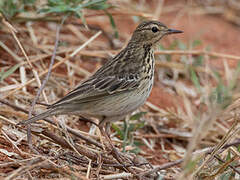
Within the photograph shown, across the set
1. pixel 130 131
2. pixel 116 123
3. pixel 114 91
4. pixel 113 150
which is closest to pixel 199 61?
pixel 116 123

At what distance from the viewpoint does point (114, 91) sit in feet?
14.8

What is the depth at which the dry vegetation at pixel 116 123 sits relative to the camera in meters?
3.81

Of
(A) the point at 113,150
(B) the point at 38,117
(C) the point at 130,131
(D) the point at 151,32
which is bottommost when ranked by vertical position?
(A) the point at 113,150

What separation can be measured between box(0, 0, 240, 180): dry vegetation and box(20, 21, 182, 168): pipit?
0.27m

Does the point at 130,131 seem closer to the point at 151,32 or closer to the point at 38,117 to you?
the point at 151,32

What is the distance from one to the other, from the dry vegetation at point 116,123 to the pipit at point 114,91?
0.27 meters

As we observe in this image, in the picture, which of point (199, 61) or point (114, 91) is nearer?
point (114, 91)

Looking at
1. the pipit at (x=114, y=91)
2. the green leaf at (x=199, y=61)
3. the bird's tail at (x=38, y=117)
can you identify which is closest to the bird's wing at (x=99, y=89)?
the pipit at (x=114, y=91)

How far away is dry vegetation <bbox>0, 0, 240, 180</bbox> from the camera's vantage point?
150 inches

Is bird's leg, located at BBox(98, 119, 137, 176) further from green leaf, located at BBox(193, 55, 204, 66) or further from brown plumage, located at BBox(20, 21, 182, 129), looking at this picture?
green leaf, located at BBox(193, 55, 204, 66)

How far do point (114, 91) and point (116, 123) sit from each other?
113 centimetres

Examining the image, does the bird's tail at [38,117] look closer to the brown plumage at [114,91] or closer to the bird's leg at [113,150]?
the brown plumage at [114,91]

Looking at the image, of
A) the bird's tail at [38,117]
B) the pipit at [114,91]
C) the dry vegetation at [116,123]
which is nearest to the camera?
the dry vegetation at [116,123]

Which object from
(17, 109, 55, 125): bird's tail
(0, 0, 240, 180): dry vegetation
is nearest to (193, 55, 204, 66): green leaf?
(0, 0, 240, 180): dry vegetation
